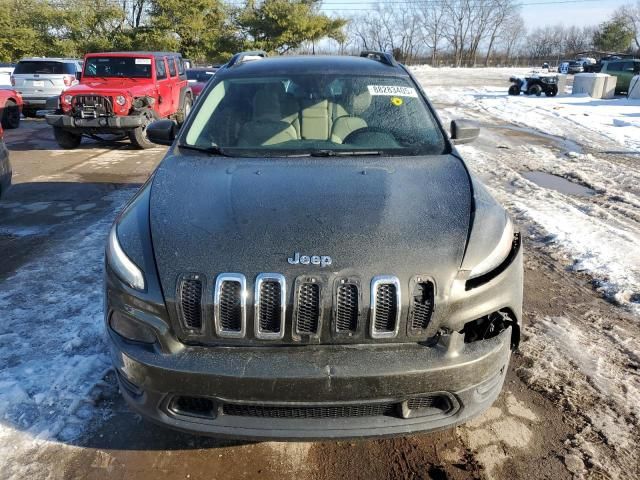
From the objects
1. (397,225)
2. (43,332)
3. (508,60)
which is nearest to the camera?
(397,225)

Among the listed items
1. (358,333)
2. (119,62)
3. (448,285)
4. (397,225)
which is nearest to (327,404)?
(358,333)

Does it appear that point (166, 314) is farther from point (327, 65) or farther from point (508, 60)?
point (508, 60)

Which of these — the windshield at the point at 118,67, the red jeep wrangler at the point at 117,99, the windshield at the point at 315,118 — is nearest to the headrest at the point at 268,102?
the windshield at the point at 315,118

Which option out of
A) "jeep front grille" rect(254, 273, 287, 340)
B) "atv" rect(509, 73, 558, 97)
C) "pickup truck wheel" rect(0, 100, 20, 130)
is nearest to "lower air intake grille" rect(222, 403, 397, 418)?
"jeep front grille" rect(254, 273, 287, 340)

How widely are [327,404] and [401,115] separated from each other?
2132 mm

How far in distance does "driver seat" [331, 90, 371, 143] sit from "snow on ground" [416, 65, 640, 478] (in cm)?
180

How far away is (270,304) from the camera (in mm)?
1993

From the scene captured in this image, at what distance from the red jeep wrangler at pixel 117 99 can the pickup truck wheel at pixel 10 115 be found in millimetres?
2866

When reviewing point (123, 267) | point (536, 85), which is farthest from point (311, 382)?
point (536, 85)

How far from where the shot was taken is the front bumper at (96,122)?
9.85m

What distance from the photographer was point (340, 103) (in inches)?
139

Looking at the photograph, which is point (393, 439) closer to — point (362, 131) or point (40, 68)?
point (362, 131)

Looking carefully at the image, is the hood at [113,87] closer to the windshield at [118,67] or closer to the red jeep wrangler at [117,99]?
the red jeep wrangler at [117,99]

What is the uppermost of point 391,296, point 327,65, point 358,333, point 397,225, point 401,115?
point 327,65
